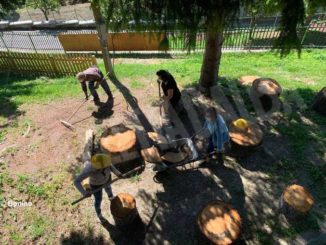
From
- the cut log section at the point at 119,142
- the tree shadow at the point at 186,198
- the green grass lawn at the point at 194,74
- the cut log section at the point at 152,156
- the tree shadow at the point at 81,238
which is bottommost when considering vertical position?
the tree shadow at the point at 81,238

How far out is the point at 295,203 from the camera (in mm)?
5383

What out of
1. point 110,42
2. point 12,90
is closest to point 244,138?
point 12,90

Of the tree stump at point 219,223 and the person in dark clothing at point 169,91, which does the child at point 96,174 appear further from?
the person in dark clothing at point 169,91

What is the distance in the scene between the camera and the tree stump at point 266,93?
8.32 meters

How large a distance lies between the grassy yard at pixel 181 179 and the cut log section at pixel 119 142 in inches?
32.7

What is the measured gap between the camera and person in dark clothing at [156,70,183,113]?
→ 23.7 feet

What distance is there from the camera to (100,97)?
9734 millimetres

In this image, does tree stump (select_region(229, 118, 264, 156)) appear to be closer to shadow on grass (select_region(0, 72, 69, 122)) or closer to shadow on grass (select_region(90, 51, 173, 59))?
shadow on grass (select_region(0, 72, 69, 122))

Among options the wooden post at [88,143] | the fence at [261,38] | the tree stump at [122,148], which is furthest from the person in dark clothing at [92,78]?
the fence at [261,38]

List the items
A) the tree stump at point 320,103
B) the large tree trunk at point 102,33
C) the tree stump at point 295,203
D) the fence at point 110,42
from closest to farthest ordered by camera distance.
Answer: the tree stump at point 295,203, the tree stump at point 320,103, the large tree trunk at point 102,33, the fence at point 110,42

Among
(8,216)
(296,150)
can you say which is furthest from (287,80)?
(8,216)

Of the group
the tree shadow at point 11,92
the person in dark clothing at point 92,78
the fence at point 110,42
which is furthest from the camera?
the fence at point 110,42

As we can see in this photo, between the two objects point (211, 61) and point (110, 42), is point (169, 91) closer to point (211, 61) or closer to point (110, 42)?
point (211, 61)

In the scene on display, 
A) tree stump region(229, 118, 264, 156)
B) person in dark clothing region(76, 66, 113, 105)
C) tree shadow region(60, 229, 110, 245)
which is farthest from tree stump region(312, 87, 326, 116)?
tree shadow region(60, 229, 110, 245)
